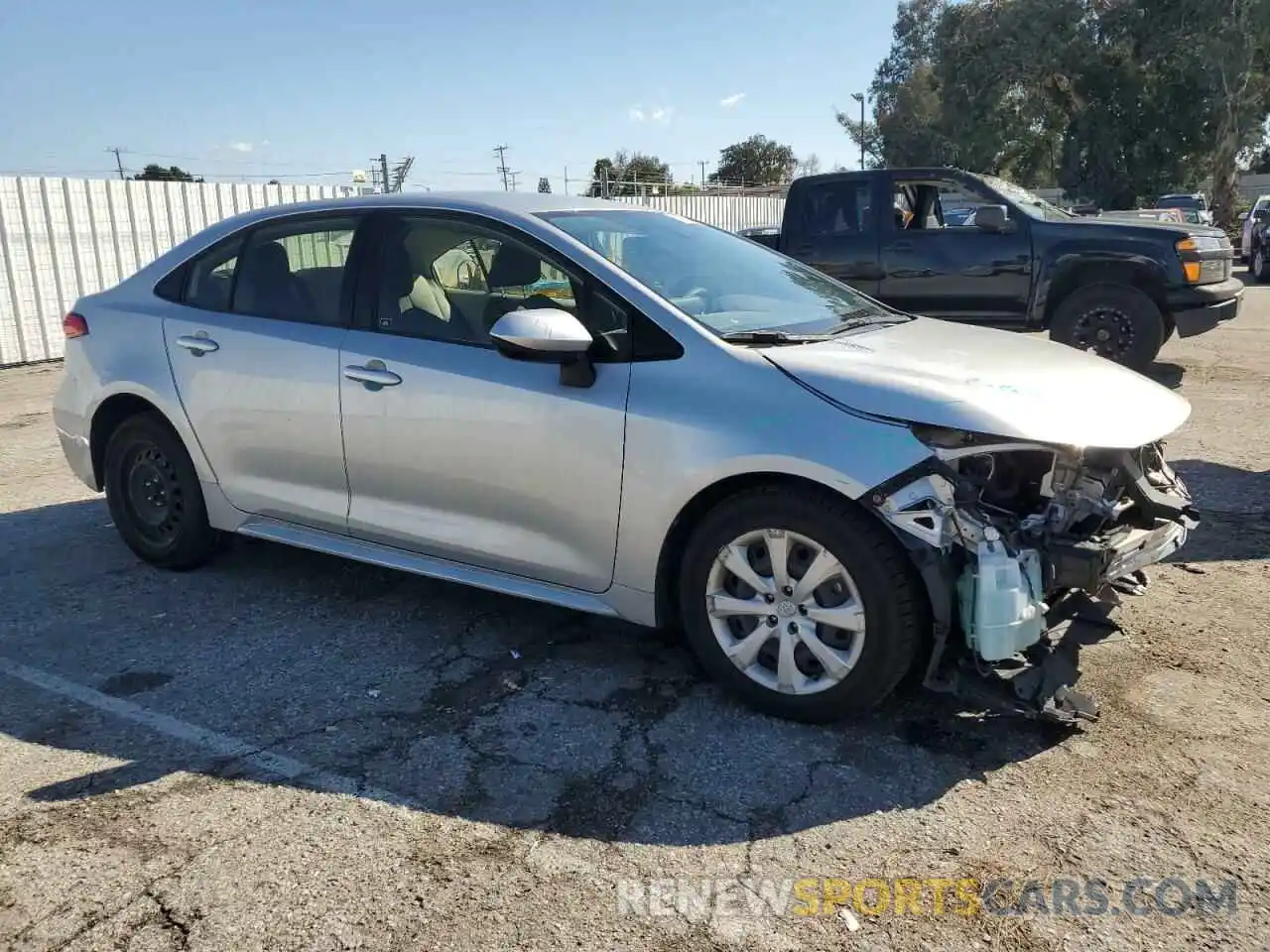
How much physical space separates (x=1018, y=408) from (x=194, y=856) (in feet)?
8.78

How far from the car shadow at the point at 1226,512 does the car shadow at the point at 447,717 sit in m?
2.21

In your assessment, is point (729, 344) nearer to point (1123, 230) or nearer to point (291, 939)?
point (291, 939)

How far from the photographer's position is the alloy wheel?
328cm

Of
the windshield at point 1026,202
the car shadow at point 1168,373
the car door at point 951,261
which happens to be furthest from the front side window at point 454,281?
the car shadow at point 1168,373

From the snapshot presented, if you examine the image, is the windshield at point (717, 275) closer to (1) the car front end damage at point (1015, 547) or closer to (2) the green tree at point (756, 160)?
(1) the car front end damage at point (1015, 547)

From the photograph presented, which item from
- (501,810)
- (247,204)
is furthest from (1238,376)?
(247,204)

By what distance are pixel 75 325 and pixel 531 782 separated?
348 centimetres

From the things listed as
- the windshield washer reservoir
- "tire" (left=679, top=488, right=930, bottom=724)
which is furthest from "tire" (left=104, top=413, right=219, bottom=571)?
the windshield washer reservoir

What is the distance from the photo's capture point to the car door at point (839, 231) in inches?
387

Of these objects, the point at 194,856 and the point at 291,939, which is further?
the point at 194,856

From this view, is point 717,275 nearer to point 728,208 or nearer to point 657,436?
point 657,436

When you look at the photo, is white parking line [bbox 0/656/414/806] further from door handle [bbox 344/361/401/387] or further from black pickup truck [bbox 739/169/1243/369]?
black pickup truck [bbox 739/169/1243/369]

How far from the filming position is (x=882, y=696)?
3303 mm

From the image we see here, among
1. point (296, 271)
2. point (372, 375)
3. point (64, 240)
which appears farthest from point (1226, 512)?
point (64, 240)
